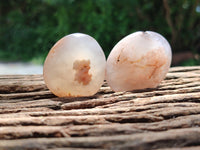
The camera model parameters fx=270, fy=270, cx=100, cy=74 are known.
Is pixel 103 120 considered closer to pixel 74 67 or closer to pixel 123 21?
pixel 74 67

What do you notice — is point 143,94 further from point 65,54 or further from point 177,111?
point 65,54

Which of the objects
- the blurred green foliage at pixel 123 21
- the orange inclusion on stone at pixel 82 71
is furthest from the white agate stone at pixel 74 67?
the blurred green foliage at pixel 123 21

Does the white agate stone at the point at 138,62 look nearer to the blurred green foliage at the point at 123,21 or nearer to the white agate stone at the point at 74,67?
the white agate stone at the point at 74,67

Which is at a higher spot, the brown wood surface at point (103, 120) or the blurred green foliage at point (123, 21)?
the blurred green foliage at point (123, 21)

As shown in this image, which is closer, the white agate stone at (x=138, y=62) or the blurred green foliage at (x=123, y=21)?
the white agate stone at (x=138, y=62)

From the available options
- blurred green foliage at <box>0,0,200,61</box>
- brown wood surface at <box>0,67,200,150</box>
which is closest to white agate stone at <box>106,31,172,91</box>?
brown wood surface at <box>0,67,200,150</box>

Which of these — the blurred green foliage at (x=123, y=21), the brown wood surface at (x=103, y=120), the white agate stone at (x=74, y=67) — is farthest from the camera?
the blurred green foliage at (x=123, y=21)
